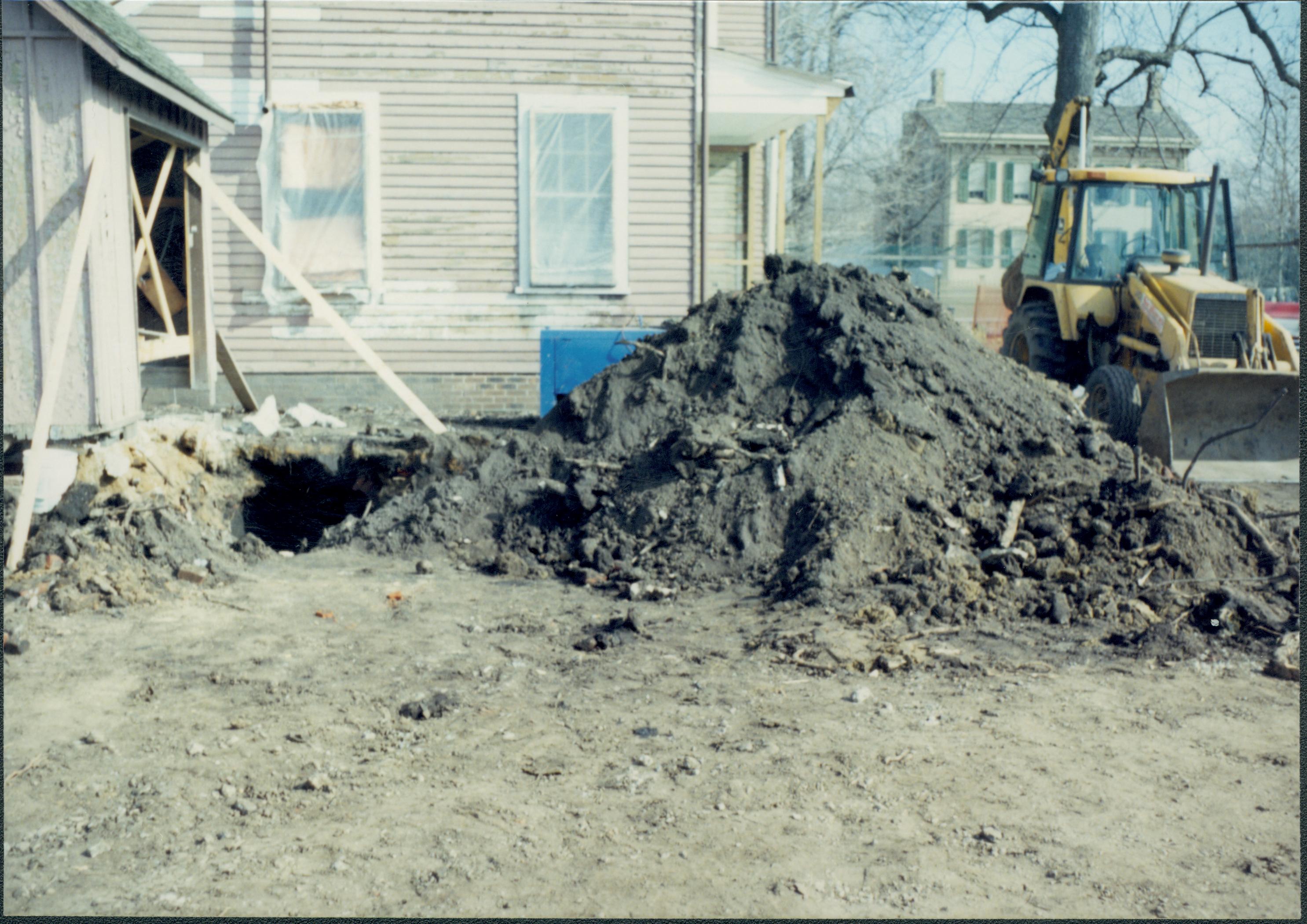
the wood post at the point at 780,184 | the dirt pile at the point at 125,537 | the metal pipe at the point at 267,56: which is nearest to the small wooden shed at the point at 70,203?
the dirt pile at the point at 125,537

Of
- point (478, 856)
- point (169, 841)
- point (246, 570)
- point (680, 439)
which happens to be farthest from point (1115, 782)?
point (246, 570)

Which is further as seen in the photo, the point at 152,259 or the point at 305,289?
the point at 305,289

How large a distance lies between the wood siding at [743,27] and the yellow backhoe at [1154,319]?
6024mm

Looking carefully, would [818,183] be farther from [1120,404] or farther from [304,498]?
[304,498]

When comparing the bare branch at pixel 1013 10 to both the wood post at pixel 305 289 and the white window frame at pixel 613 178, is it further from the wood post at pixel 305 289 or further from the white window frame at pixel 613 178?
the wood post at pixel 305 289

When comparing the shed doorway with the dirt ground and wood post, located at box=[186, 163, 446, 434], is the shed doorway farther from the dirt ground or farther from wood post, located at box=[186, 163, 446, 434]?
the dirt ground

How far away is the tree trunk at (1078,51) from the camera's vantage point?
59.3 feet

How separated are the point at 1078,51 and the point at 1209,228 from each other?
8.73 m

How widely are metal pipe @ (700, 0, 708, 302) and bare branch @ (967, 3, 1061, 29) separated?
8515 mm

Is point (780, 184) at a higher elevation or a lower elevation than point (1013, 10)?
lower

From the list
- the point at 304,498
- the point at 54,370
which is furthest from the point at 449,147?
the point at 54,370

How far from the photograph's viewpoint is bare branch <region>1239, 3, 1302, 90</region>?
18.3 m

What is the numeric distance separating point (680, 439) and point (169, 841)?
5113mm

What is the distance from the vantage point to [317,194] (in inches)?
512
